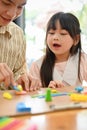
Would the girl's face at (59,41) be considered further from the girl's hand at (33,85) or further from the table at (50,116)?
the table at (50,116)

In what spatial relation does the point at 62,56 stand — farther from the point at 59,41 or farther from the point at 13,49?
the point at 13,49

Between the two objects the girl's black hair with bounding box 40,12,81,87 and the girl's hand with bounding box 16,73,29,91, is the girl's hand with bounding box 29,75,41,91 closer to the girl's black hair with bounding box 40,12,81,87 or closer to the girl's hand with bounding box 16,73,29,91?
the girl's hand with bounding box 16,73,29,91

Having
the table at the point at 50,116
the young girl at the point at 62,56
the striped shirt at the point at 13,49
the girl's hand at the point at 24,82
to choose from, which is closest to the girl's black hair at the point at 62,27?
the young girl at the point at 62,56

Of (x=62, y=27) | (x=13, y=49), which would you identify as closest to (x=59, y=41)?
(x=62, y=27)

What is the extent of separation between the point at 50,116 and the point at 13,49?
737 millimetres

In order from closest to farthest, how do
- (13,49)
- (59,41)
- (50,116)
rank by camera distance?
(50,116), (13,49), (59,41)

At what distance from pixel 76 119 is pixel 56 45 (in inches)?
39.1

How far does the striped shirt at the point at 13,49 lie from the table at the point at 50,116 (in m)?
0.52

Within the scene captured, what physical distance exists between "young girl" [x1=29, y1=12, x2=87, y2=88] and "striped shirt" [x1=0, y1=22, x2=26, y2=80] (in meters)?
0.22

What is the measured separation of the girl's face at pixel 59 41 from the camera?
1.57 m

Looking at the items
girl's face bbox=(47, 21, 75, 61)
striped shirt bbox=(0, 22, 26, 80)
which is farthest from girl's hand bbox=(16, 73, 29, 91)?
girl's face bbox=(47, 21, 75, 61)

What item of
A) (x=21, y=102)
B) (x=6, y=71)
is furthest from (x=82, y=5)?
(x=21, y=102)

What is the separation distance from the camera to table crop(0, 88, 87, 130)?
0.56m

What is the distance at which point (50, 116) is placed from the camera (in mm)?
637
